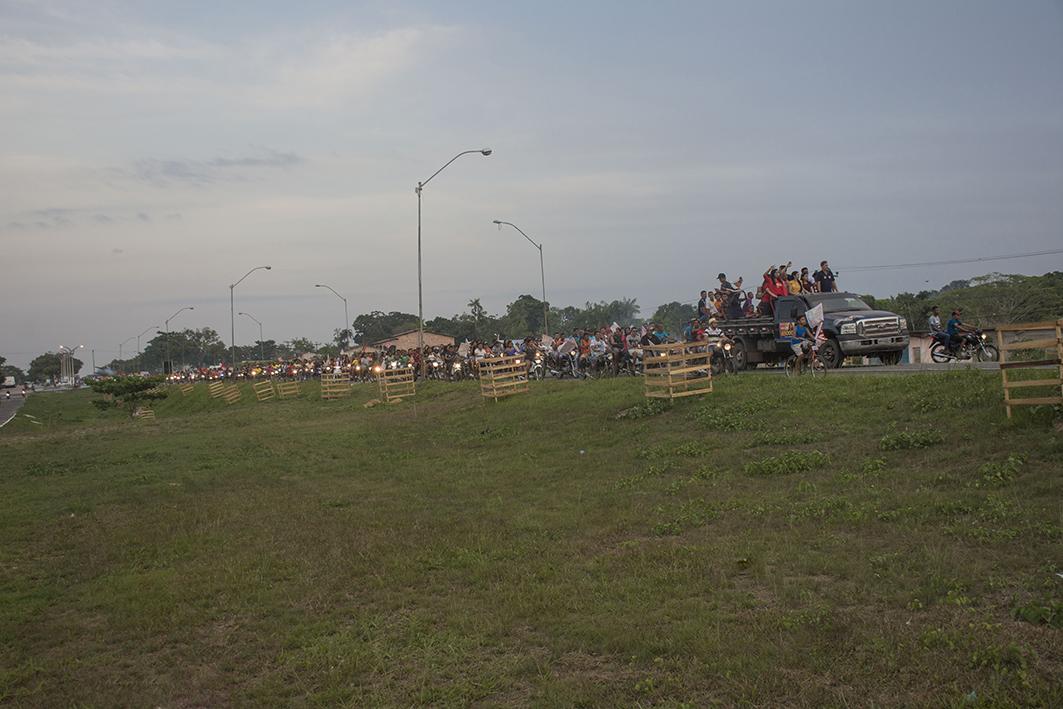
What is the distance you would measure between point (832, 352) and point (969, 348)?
131 inches

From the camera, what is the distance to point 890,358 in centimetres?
2181

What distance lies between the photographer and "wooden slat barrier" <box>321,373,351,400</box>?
1686 inches

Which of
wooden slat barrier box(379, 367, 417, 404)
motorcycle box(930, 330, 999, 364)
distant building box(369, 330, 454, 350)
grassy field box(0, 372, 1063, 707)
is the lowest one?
grassy field box(0, 372, 1063, 707)

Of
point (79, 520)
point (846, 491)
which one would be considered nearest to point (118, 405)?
point (79, 520)

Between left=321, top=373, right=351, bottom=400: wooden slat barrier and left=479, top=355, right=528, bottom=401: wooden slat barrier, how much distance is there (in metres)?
16.5

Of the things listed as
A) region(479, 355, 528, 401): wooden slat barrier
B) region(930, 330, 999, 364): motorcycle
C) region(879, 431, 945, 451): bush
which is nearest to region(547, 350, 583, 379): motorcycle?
region(479, 355, 528, 401): wooden slat barrier

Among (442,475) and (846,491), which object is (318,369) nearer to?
(442,475)

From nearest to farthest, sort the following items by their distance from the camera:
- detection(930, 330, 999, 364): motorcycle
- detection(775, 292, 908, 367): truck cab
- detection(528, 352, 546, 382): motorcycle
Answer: detection(775, 292, 908, 367): truck cab, detection(930, 330, 999, 364): motorcycle, detection(528, 352, 546, 382): motorcycle

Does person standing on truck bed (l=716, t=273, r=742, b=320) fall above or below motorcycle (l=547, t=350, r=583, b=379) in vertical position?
above

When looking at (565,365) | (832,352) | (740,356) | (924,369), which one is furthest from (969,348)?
(565,365)

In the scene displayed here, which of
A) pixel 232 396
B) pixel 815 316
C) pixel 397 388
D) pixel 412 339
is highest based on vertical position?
pixel 412 339

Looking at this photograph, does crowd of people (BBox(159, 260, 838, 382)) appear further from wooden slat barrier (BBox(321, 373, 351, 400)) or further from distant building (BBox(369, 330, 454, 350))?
distant building (BBox(369, 330, 454, 350))

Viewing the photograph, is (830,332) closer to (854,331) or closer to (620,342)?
(854,331)

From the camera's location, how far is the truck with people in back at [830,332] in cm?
2069
